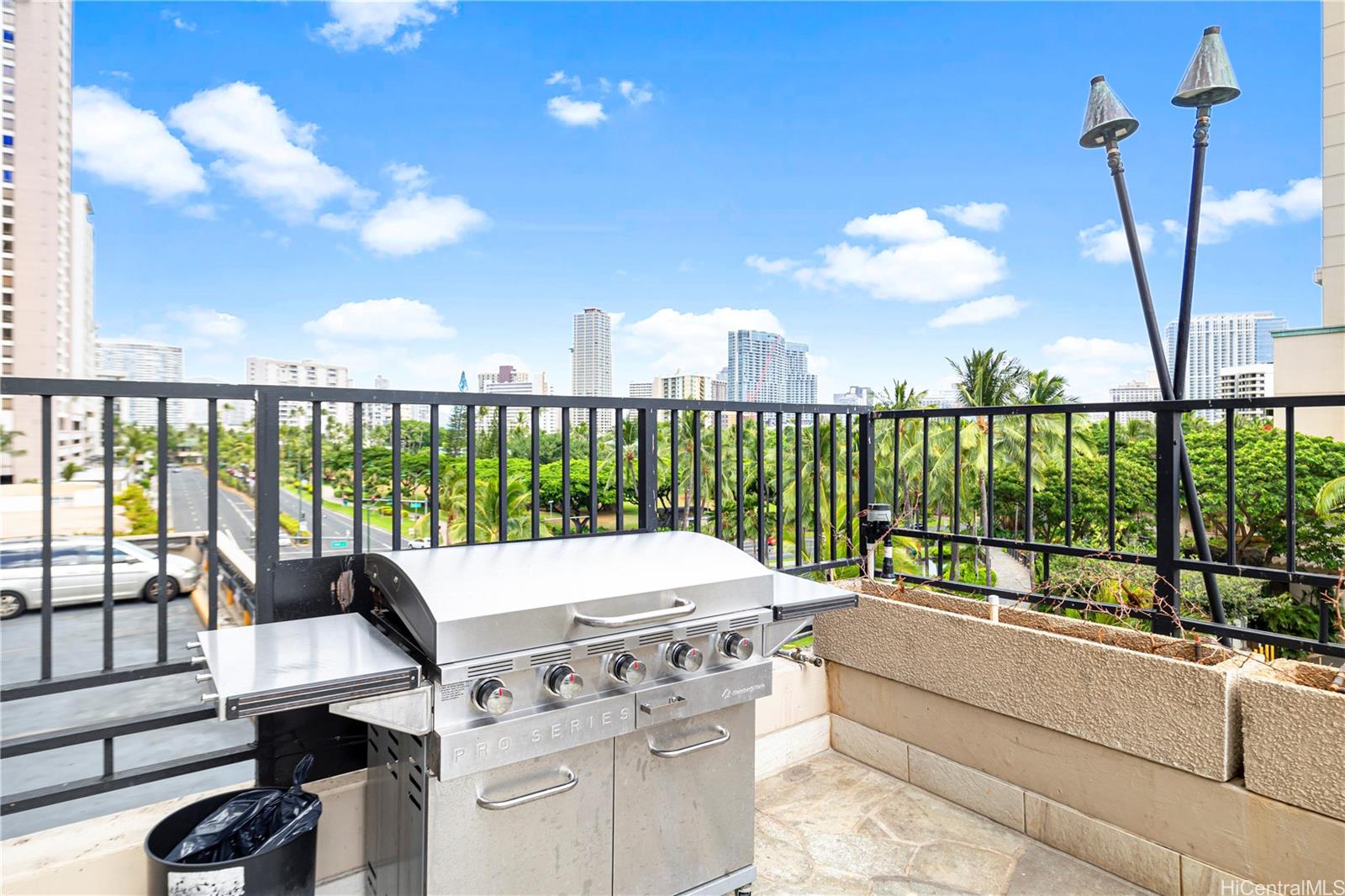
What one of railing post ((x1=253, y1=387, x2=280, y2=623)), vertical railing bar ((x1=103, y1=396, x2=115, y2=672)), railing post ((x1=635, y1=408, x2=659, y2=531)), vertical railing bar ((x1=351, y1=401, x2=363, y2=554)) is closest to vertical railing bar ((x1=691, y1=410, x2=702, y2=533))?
railing post ((x1=635, y1=408, x2=659, y2=531))

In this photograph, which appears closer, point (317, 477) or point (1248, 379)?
point (317, 477)

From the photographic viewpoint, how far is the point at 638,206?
56.6 metres

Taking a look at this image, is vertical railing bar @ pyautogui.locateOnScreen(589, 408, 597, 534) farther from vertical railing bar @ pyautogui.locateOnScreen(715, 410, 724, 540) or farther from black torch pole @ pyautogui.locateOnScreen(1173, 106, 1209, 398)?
black torch pole @ pyautogui.locateOnScreen(1173, 106, 1209, 398)

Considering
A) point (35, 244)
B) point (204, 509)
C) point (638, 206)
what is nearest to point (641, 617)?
point (204, 509)

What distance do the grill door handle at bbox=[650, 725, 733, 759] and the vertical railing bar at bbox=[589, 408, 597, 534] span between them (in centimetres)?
85

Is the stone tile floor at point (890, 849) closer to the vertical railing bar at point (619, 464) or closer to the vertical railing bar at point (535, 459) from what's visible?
the vertical railing bar at point (619, 464)

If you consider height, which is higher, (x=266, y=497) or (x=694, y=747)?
(x=266, y=497)

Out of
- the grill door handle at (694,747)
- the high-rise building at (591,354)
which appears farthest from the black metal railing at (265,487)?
the high-rise building at (591,354)

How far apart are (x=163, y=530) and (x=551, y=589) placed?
3.43 ft

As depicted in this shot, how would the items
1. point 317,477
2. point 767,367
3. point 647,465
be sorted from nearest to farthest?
point 317,477, point 647,465, point 767,367

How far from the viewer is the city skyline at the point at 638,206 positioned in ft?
170

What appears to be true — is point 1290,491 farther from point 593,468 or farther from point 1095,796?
point 593,468

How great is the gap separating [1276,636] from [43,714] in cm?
3872

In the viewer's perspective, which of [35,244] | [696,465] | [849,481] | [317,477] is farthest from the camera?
[35,244]
